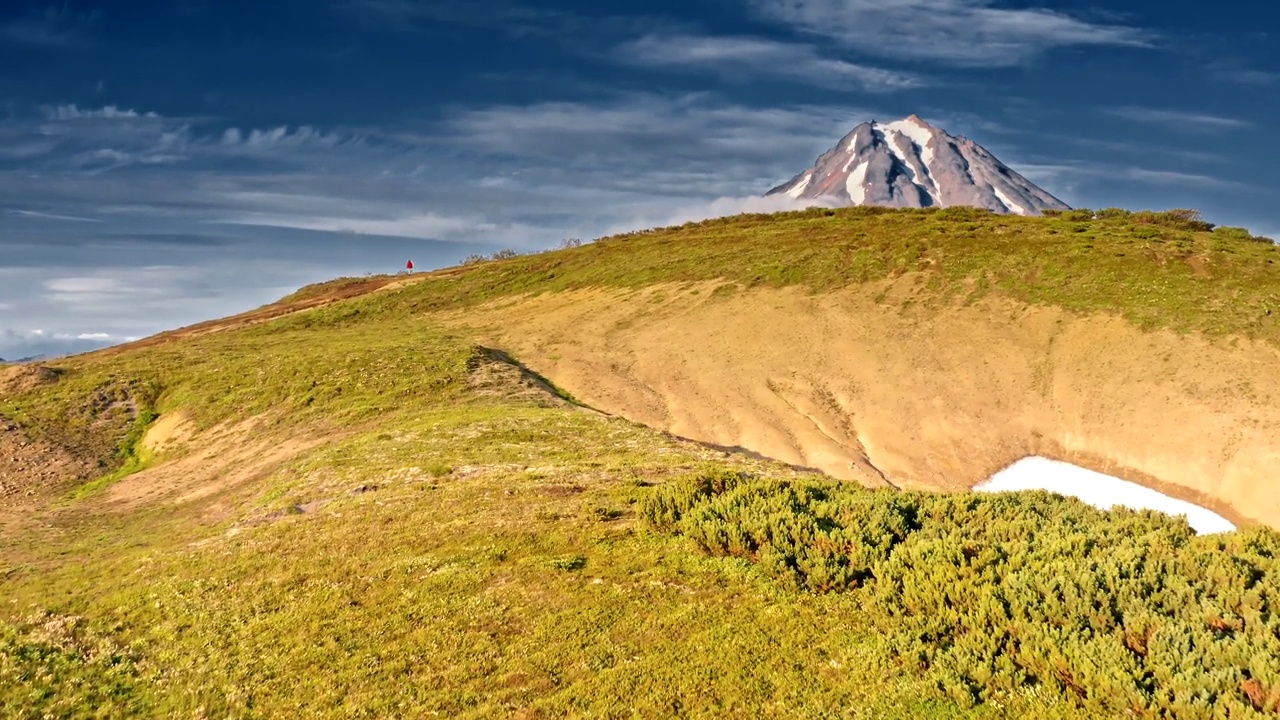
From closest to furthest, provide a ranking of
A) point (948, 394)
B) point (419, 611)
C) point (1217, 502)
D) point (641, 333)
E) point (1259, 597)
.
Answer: point (1259, 597) → point (419, 611) → point (1217, 502) → point (948, 394) → point (641, 333)

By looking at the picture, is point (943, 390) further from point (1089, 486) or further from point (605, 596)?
point (605, 596)

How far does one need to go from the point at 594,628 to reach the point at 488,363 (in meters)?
46.0

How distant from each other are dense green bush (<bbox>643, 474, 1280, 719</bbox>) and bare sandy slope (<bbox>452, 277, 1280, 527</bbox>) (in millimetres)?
25686

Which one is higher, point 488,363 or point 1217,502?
point 488,363

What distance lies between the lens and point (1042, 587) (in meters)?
12.1

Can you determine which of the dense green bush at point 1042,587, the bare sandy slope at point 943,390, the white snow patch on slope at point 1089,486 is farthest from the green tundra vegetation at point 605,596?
the white snow patch on slope at point 1089,486

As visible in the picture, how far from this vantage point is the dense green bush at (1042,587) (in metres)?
9.89

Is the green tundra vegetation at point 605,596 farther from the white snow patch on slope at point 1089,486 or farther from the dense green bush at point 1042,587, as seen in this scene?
the white snow patch on slope at point 1089,486

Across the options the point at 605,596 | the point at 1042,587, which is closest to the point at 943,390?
the point at 1042,587

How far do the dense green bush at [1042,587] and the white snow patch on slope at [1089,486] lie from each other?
28.4 m

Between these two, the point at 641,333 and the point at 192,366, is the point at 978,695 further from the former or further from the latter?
the point at 192,366

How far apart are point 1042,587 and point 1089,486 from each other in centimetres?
3903

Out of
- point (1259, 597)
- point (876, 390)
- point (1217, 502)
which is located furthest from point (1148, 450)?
point (1259, 597)

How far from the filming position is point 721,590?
14758 millimetres
